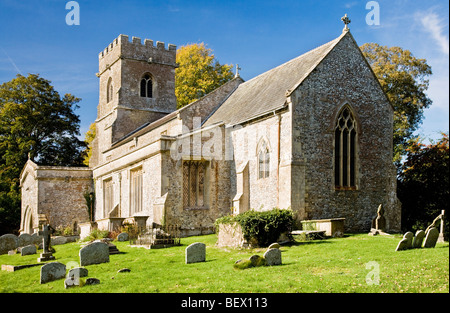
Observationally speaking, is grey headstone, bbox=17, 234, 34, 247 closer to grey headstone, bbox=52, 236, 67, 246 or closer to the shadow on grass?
grey headstone, bbox=52, 236, 67, 246

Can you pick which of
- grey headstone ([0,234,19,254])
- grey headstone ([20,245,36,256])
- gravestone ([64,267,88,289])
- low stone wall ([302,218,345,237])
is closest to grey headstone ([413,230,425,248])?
low stone wall ([302,218,345,237])

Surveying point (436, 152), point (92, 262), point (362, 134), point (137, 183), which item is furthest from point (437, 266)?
point (137, 183)

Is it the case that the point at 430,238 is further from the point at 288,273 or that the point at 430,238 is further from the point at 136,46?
the point at 136,46

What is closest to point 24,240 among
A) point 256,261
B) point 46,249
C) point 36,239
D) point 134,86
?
point 36,239

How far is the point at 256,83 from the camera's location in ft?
95.0

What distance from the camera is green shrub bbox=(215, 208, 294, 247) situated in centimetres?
1630

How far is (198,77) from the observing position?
148 feet

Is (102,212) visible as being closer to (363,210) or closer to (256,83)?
(256,83)

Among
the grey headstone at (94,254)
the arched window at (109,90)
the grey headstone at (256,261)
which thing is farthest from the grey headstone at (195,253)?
the arched window at (109,90)

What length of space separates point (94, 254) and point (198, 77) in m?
31.9

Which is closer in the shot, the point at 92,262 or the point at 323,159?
Answer: the point at 92,262

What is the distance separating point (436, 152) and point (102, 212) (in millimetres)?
20392

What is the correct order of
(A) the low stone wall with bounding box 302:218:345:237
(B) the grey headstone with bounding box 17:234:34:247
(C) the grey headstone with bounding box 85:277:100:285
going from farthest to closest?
1. (B) the grey headstone with bounding box 17:234:34:247
2. (A) the low stone wall with bounding box 302:218:345:237
3. (C) the grey headstone with bounding box 85:277:100:285

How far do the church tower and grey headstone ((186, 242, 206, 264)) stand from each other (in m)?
25.3
